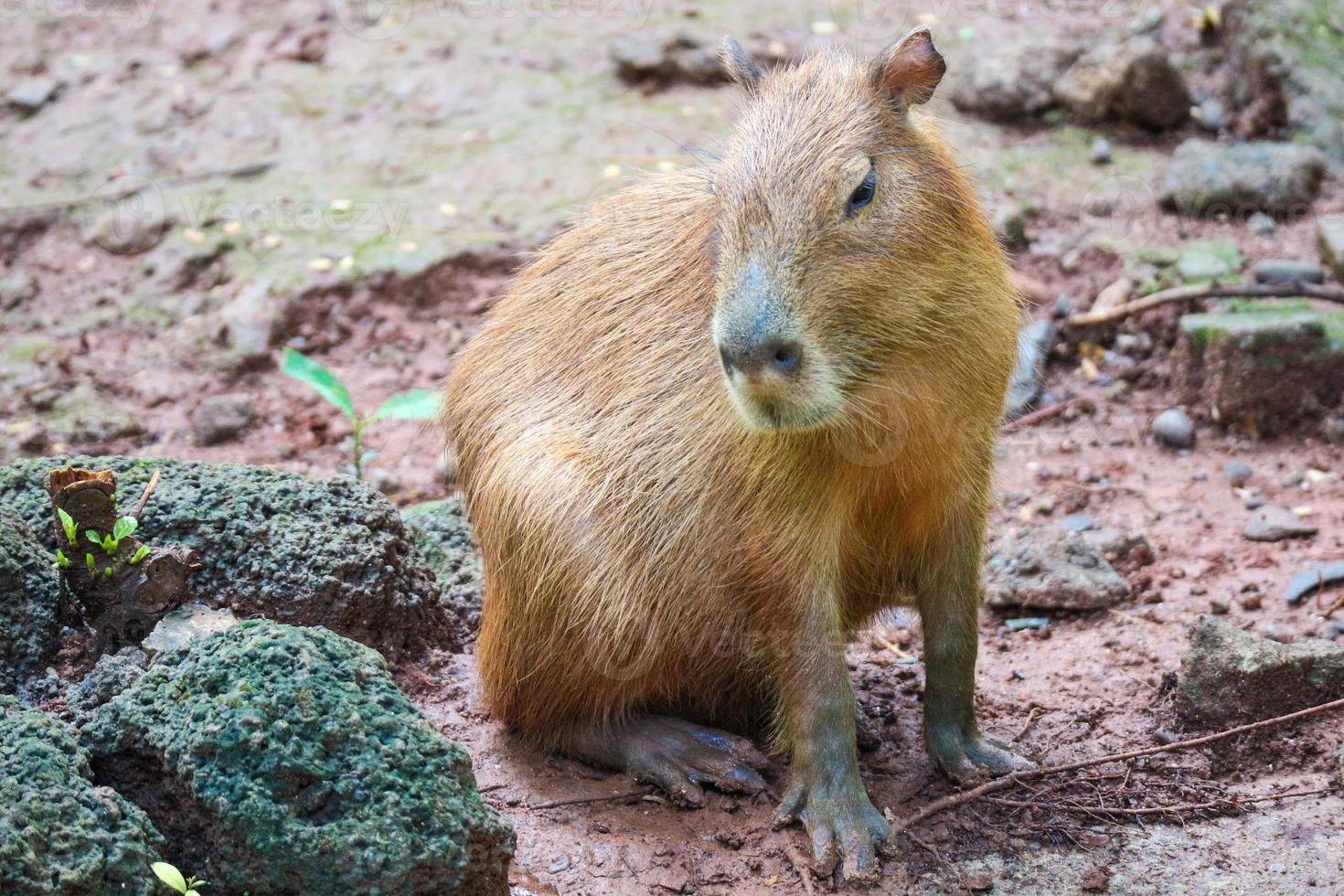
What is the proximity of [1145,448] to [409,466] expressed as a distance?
301cm

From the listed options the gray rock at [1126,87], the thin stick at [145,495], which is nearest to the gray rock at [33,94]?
the thin stick at [145,495]

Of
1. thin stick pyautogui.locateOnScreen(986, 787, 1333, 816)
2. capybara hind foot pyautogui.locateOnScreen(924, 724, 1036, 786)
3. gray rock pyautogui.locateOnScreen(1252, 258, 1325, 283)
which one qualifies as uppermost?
gray rock pyautogui.locateOnScreen(1252, 258, 1325, 283)

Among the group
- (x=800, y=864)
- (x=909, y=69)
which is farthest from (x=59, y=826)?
(x=909, y=69)

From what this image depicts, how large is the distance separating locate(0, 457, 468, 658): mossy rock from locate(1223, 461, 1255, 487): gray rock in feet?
10.4

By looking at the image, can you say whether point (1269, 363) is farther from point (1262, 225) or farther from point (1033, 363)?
point (1262, 225)

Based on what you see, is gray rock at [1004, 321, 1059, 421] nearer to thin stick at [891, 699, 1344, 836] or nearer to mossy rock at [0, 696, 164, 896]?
thin stick at [891, 699, 1344, 836]

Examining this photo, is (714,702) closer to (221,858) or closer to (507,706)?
(507,706)

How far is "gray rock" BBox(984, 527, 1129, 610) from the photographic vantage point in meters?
4.68

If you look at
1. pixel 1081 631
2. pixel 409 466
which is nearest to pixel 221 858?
pixel 1081 631

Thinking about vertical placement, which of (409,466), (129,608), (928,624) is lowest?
(409,466)

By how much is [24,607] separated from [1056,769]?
8.53 ft

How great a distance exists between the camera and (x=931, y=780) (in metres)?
3.83

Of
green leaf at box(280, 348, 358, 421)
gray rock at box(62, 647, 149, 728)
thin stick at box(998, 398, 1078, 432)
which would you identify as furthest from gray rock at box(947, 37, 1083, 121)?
gray rock at box(62, 647, 149, 728)

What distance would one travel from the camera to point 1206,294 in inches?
A: 227
